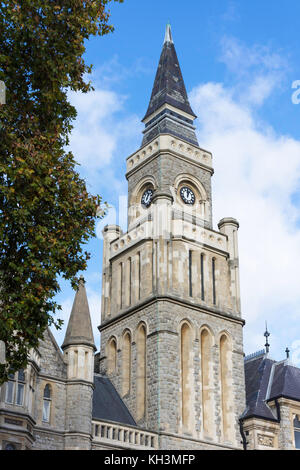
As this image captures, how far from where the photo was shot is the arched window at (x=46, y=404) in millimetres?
28812

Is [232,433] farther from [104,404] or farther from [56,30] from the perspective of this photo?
[56,30]

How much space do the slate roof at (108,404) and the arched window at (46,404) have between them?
3.84 m

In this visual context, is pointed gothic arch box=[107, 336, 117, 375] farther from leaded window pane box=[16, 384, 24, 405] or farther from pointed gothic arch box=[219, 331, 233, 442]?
leaded window pane box=[16, 384, 24, 405]

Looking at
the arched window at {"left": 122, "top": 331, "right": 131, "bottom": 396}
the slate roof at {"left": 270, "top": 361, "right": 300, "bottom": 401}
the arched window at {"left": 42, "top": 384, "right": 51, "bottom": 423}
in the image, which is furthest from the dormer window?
the slate roof at {"left": 270, "top": 361, "right": 300, "bottom": 401}

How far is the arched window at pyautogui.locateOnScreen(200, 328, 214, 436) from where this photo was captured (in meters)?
35.1

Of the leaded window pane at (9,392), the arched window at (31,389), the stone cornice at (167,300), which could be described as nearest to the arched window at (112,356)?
the stone cornice at (167,300)

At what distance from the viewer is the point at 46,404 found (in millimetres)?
29078

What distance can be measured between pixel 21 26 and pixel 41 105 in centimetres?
195

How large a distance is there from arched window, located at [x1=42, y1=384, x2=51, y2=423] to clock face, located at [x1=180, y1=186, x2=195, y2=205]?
1560cm

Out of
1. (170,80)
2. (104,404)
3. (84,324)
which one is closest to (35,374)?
(84,324)

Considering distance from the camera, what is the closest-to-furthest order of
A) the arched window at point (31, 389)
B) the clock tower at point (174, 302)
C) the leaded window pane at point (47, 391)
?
1. the arched window at point (31, 389)
2. the leaded window pane at point (47, 391)
3. the clock tower at point (174, 302)

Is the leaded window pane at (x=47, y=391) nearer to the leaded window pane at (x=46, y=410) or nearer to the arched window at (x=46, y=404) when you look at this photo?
the arched window at (x=46, y=404)

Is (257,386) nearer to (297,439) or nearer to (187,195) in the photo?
(297,439)

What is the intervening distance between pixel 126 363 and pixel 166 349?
11.2ft
